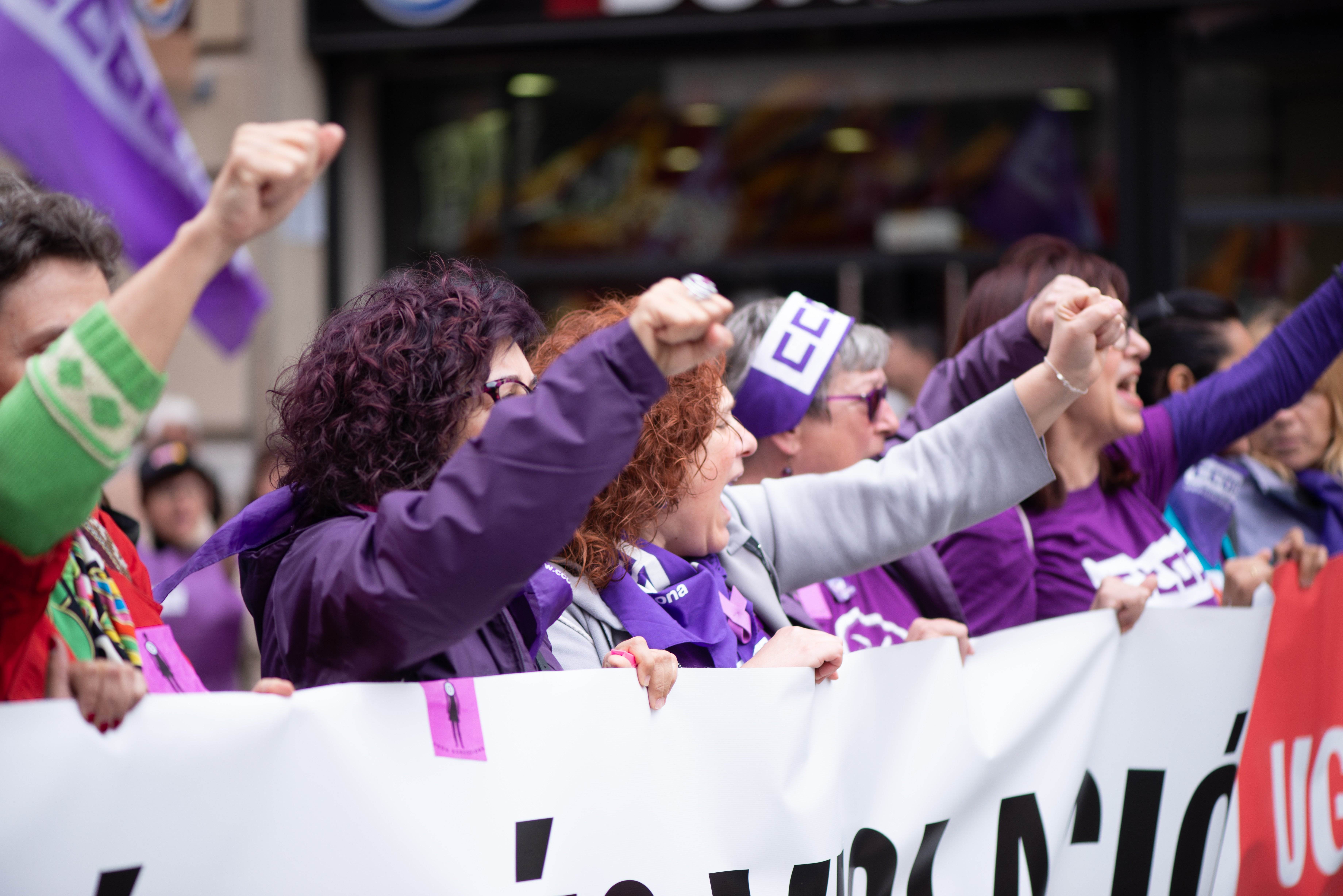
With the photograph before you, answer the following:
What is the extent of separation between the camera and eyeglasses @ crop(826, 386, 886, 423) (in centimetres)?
292

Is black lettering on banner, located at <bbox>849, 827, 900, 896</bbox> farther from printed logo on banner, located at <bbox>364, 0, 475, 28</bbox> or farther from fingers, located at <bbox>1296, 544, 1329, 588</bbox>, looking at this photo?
printed logo on banner, located at <bbox>364, 0, 475, 28</bbox>

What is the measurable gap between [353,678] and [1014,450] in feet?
3.75

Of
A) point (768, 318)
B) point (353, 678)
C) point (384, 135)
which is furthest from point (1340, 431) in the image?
point (384, 135)

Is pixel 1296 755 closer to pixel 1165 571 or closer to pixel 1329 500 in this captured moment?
pixel 1165 571

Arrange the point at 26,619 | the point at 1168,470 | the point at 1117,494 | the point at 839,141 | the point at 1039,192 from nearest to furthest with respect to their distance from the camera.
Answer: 1. the point at 26,619
2. the point at 1117,494
3. the point at 1168,470
4. the point at 1039,192
5. the point at 839,141

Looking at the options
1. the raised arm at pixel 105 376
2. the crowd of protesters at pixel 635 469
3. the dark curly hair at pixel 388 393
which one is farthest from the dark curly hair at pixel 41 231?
the raised arm at pixel 105 376

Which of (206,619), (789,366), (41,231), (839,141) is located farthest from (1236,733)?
(839,141)

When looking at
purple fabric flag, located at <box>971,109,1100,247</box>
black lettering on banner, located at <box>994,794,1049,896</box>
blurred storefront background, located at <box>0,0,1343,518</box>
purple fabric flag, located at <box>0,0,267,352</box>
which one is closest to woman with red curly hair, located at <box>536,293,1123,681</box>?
black lettering on banner, located at <box>994,794,1049,896</box>

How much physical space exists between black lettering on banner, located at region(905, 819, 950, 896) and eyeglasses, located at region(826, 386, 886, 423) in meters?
1.05

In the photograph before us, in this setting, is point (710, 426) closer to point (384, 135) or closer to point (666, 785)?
point (666, 785)

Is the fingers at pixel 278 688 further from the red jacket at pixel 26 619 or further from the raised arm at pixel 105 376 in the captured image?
the raised arm at pixel 105 376

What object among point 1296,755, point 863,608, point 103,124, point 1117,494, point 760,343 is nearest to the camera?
point 1296,755

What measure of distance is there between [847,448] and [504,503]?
1626 millimetres

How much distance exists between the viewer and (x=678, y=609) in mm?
2078
